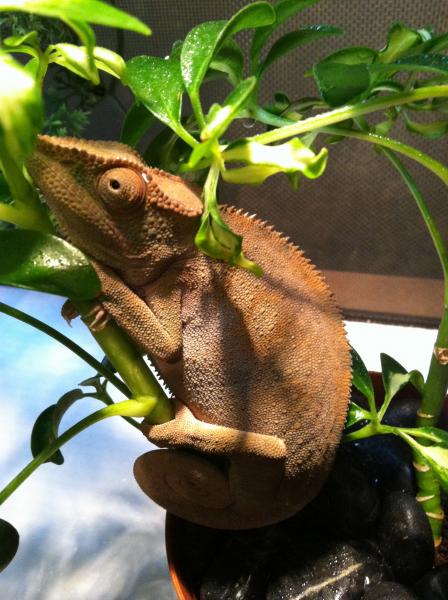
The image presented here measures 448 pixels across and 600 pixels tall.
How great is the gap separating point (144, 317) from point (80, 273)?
0.16 meters

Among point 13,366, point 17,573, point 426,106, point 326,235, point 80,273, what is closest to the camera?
point 80,273

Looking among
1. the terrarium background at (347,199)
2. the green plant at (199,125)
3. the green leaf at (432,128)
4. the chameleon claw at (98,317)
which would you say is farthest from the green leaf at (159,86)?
the terrarium background at (347,199)

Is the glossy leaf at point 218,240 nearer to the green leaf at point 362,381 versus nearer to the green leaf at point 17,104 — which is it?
the green leaf at point 17,104

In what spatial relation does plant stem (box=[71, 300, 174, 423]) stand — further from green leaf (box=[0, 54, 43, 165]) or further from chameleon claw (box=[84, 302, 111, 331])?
green leaf (box=[0, 54, 43, 165])

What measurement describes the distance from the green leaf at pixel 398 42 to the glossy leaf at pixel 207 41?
16cm

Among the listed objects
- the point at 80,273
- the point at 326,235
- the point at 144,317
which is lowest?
the point at 326,235

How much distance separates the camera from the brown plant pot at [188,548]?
816 millimetres

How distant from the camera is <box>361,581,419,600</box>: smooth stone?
742 mm

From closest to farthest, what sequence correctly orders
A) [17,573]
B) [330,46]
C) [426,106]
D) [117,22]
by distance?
[117,22], [426,106], [17,573], [330,46]

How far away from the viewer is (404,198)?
157 centimetres

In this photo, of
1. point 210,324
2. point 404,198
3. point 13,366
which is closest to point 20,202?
point 210,324

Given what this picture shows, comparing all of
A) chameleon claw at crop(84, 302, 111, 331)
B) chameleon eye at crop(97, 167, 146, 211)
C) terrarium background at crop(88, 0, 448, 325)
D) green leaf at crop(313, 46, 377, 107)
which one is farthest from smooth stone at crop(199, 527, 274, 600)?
terrarium background at crop(88, 0, 448, 325)

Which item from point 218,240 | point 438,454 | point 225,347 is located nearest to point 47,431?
point 225,347

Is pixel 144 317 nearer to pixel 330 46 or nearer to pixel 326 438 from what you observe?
pixel 326 438
